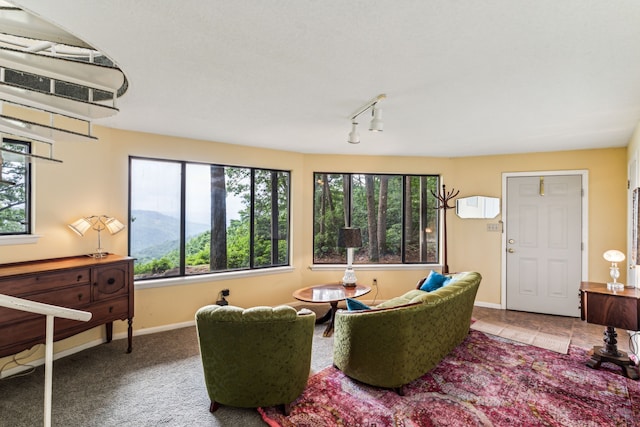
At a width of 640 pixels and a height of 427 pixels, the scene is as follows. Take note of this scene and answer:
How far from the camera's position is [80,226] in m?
3.21

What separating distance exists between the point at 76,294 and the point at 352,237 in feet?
9.89

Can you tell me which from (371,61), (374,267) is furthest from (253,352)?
(374,267)

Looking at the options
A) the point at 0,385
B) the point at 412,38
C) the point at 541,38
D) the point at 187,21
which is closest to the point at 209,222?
the point at 0,385

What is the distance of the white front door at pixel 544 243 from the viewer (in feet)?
14.8

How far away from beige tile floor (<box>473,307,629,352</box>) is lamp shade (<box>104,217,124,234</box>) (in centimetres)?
458

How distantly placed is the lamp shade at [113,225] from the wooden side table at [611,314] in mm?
4599

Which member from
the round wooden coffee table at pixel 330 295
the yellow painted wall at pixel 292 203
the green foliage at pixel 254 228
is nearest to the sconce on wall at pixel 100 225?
the yellow painted wall at pixel 292 203

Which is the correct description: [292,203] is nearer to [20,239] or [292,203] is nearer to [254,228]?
[254,228]

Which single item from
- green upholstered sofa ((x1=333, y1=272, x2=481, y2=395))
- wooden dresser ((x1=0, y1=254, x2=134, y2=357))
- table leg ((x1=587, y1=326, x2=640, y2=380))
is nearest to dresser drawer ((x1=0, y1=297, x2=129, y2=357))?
wooden dresser ((x1=0, y1=254, x2=134, y2=357))

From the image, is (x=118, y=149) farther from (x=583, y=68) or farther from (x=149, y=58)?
(x=583, y=68)

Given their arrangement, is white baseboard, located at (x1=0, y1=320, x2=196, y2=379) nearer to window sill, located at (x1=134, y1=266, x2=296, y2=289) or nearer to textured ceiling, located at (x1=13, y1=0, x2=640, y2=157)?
window sill, located at (x1=134, y1=266, x2=296, y2=289)

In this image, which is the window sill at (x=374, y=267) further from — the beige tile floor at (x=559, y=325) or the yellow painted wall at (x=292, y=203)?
the beige tile floor at (x=559, y=325)

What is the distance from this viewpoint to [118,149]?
3645mm

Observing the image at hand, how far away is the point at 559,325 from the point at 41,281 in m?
5.67
